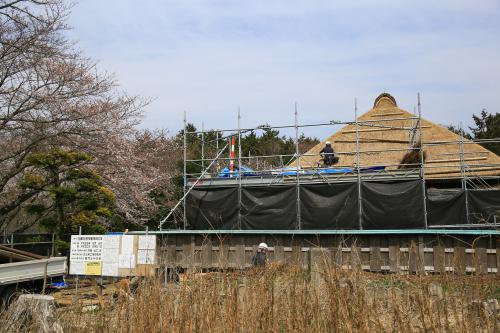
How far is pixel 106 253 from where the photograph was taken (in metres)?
10.2

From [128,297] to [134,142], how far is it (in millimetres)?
15425

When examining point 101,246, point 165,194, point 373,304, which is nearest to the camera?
point 373,304

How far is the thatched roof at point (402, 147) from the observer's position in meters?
16.5

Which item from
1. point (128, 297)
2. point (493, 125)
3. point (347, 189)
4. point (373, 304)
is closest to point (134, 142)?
point (347, 189)

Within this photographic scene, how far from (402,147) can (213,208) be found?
7591mm

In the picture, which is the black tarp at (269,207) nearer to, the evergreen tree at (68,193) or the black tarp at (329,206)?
the black tarp at (329,206)

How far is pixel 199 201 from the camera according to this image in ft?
51.2

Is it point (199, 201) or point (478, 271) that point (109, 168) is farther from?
point (478, 271)

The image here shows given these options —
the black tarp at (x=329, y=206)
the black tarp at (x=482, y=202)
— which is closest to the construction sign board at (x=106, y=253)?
the black tarp at (x=329, y=206)

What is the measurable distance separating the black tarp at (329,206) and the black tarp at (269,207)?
0.34m

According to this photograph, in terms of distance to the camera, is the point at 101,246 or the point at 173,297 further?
the point at 101,246

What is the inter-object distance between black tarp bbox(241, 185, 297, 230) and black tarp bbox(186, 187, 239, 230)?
1.15ft

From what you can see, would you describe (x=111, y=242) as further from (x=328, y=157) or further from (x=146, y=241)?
(x=328, y=157)

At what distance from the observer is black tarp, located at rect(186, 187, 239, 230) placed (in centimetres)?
1499
